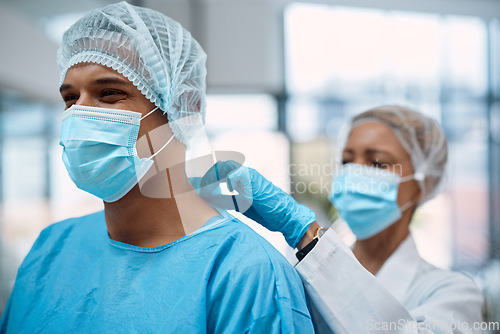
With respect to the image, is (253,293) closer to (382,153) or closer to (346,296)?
(346,296)

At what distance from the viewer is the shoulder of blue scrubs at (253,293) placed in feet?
2.05

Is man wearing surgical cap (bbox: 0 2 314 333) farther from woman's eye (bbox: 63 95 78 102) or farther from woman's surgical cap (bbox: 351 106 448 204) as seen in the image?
woman's surgical cap (bbox: 351 106 448 204)

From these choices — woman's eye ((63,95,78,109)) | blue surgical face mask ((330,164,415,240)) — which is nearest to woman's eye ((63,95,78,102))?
woman's eye ((63,95,78,109))

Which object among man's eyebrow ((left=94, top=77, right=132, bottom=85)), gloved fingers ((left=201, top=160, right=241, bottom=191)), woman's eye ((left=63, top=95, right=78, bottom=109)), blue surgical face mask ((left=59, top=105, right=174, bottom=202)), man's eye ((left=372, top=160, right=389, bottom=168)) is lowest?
man's eye ((left=372, top=160, right=389, bottom=168))

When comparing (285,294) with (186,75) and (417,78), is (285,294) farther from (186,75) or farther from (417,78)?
(417,78)

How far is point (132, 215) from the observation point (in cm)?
77

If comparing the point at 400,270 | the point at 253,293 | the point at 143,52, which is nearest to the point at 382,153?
the point at 400,270

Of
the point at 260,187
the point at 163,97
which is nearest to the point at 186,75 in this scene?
the point at 163,97

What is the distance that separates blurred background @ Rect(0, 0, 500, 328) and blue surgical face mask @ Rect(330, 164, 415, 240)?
1.7 inches

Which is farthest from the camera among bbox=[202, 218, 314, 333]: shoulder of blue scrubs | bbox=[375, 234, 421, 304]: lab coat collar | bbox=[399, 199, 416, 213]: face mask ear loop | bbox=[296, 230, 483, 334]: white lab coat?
bbox=[399, 199, 416, 213]: face mask ear loop

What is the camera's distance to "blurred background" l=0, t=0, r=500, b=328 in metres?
0.98

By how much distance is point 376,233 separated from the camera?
1.02 m

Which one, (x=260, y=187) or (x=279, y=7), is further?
(x=279, y=7)

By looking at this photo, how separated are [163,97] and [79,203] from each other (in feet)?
2.75
